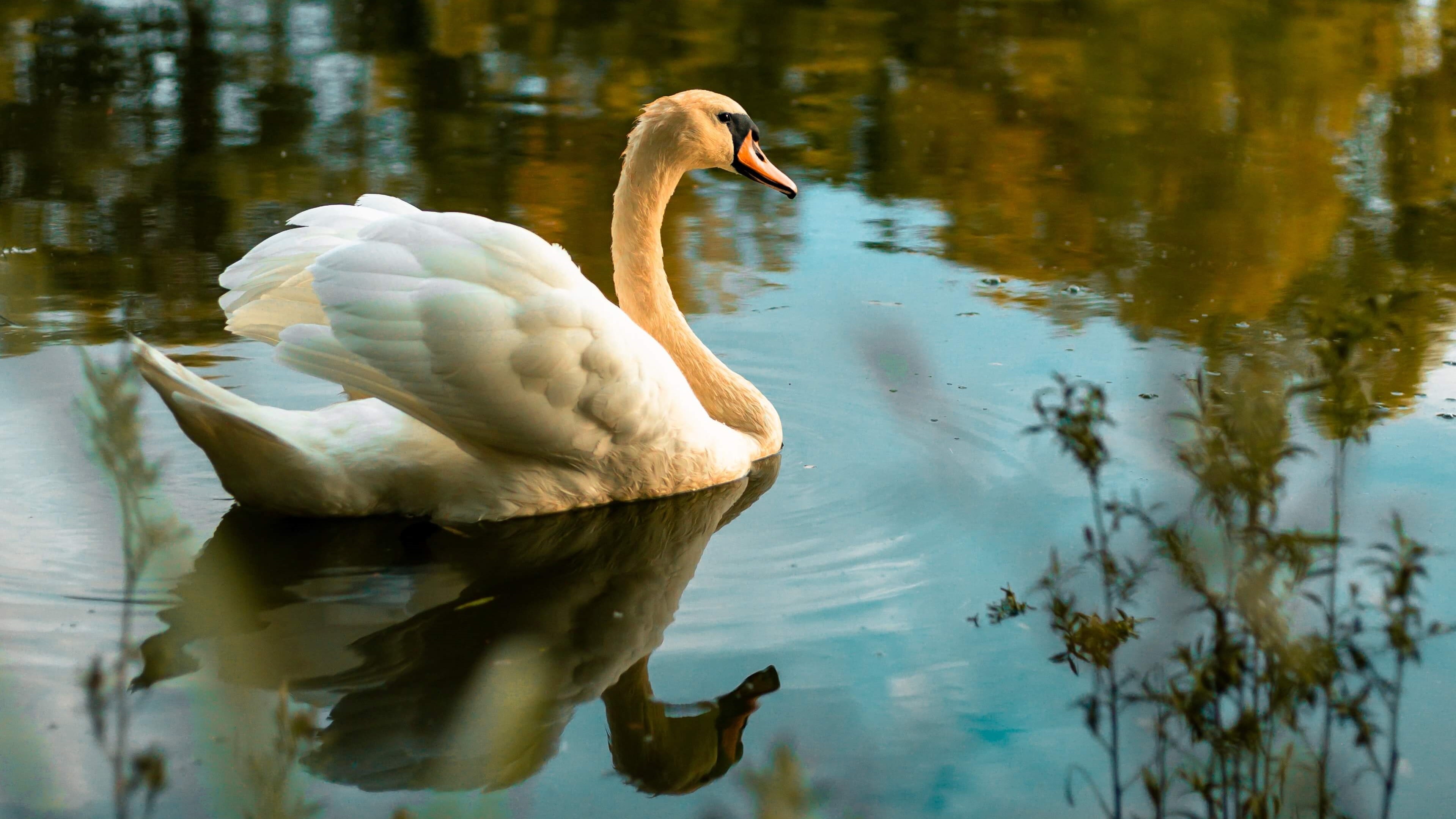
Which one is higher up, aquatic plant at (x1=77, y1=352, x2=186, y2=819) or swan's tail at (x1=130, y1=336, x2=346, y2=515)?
aquatic plant at (x1=77, y1=352, x2=186, y2=819)

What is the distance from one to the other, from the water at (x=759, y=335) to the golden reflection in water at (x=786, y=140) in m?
0.05

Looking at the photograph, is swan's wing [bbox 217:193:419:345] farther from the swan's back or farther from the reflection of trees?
the reflection of trees

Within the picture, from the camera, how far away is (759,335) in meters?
7.43

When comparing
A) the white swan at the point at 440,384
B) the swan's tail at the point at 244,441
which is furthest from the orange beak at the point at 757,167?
the swan's tail at the point at 244,441

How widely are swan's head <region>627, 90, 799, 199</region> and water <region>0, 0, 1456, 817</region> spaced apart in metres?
0.97

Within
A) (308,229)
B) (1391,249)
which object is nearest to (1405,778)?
(308,229)

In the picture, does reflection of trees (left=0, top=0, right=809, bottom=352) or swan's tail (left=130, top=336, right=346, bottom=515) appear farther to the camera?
reflection of trees (left=0, top=0, right=809, bottom=352)

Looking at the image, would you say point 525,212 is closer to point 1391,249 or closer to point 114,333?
point 114,333

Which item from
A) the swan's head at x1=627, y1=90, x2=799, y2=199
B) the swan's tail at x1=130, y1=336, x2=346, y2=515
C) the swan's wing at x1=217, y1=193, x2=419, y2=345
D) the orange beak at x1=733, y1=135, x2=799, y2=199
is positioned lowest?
the swan's tail at x1=130, y1=336, x2=346, y2=515

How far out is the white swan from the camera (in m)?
4.83

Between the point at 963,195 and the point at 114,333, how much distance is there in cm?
548

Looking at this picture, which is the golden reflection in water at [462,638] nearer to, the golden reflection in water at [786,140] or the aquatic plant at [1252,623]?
the aquatic plant at [1252,623]

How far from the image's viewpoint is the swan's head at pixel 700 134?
632cm

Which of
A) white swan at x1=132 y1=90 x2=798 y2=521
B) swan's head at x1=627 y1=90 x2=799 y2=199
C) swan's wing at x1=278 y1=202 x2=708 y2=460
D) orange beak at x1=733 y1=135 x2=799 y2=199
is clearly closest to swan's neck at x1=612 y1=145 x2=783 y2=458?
swan's head at x1=627 y1=90 x2=799 y2=199
